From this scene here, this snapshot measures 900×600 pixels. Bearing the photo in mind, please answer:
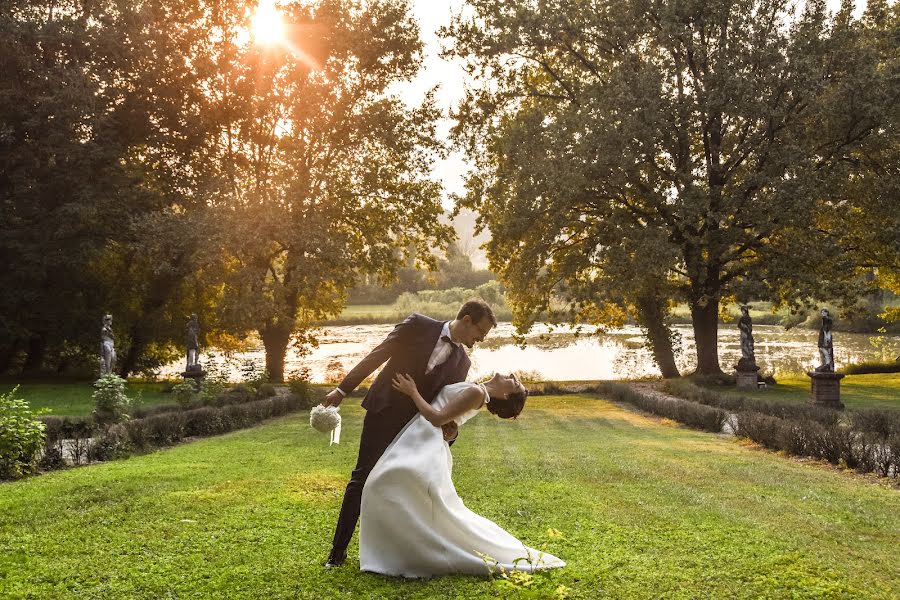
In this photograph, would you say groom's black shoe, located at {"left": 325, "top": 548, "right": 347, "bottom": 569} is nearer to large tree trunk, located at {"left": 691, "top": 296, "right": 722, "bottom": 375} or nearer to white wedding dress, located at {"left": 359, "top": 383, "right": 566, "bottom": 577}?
white wedding dress, located at {"left": 359, "top": 383, "right": 566, "bottom": 577}

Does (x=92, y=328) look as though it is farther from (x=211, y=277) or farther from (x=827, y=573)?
(x=827, y=573)

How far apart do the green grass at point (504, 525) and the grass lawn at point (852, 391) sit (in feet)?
35.0

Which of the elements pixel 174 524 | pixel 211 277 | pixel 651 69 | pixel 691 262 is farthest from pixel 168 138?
pixel 174 524

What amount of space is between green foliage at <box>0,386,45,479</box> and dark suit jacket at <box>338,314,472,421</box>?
24.6ft

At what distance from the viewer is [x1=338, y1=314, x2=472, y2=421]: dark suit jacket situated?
5402 mm

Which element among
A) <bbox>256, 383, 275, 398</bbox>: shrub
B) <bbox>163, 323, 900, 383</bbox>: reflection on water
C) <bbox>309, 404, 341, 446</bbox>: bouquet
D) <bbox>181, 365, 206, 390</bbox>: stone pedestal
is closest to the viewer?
<bbox>309, 404, 341, 446</bbox>: bouquet

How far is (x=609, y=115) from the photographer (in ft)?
78.6

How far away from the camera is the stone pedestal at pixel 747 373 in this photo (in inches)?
997

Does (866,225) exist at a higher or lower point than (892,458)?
higher

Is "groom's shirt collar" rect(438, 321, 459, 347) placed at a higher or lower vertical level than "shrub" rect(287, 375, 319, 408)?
higher

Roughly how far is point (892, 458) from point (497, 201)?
1939 centimetres

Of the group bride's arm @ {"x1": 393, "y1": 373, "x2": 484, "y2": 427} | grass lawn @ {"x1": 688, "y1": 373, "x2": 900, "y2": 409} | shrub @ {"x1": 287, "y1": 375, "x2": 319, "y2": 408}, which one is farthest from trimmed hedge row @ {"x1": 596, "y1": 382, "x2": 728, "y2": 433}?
bride's arm @ {"x1": 393, "y1": 373, "x2": 484, "y2": 427}

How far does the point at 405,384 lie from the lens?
206 inches

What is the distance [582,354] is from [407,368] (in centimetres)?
4180
